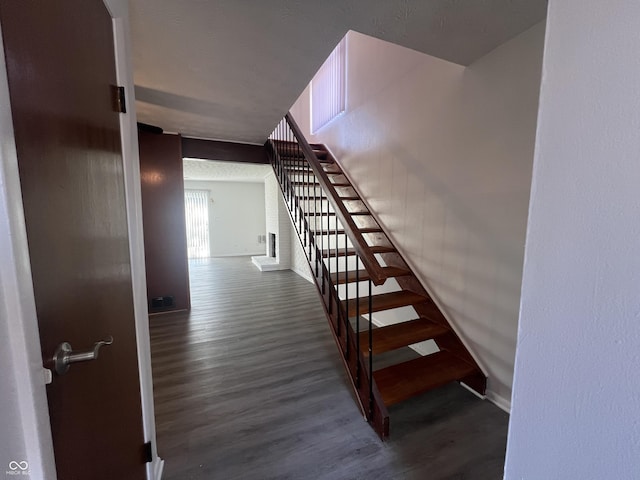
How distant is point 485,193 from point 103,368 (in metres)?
2.25

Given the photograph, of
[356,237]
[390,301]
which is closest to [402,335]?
[390,301]

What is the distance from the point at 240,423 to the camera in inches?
66.6

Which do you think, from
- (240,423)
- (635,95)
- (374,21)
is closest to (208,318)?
Result: (240,423)

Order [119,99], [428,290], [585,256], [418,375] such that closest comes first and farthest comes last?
[585,256] → [119,99] → [418,375] → [428,290]

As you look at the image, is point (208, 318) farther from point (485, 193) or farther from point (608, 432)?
point (608, 432)

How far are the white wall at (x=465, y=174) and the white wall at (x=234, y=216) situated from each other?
20.8 ft

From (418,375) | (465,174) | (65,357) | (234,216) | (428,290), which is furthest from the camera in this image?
(234,216)

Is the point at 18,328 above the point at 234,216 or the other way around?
the other way around

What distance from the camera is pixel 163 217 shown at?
348cm

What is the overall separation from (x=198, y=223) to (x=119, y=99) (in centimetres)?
769

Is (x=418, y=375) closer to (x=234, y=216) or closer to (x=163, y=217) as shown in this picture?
(x=163, y=217)

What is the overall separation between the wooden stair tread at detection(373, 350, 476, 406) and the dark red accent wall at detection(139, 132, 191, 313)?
2971 millimetres

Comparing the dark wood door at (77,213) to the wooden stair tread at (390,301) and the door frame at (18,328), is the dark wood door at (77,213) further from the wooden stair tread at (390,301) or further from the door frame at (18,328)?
the wooden stair tread at (390,301)

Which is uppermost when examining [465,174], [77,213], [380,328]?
[465,174]
